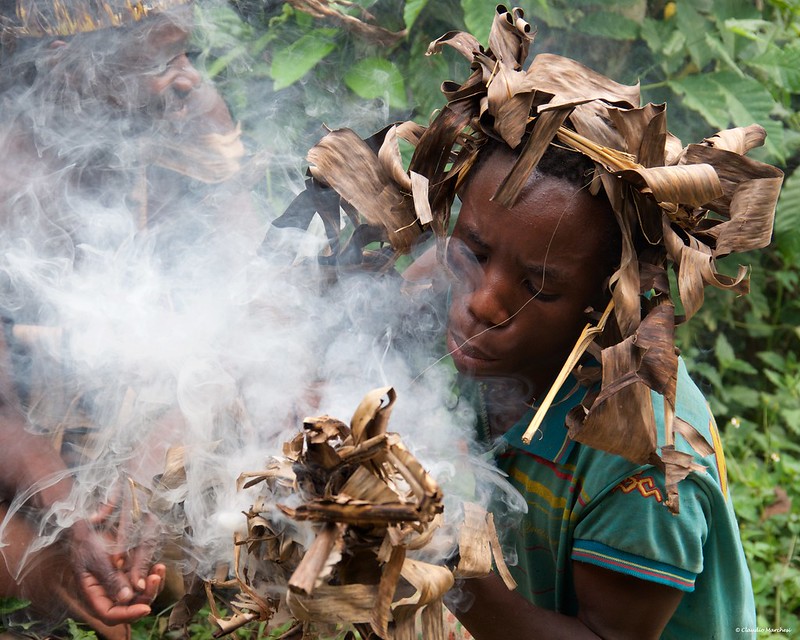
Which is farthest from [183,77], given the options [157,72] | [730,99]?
[730,99]

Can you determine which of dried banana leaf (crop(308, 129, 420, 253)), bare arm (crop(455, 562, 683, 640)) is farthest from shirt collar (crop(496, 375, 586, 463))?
dried banana leaf (crop(308, 129, 420, 253))

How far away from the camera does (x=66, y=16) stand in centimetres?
209

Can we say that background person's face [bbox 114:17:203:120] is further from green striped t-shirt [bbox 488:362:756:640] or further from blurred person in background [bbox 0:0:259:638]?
green striped t-shirt [bbox 488:362:756:640]

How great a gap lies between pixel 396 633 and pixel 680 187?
31.6 inches

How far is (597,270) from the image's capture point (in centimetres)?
152

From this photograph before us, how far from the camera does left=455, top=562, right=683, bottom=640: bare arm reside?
1.54 m

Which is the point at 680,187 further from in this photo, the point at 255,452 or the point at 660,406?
the point at 255,452

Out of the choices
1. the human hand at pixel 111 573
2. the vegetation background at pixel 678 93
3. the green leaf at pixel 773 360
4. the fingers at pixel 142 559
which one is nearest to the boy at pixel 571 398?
the fingers at pixel 142 559

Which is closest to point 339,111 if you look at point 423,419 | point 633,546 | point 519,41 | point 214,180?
point 214,180

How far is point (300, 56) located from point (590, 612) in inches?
68.6

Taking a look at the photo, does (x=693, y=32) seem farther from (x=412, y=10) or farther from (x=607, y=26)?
(x=412, y=10)

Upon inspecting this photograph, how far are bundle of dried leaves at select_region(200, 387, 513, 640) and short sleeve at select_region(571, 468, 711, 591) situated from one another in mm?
332

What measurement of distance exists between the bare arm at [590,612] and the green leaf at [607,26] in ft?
6.69

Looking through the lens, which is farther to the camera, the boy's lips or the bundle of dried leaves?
the boy's lips
